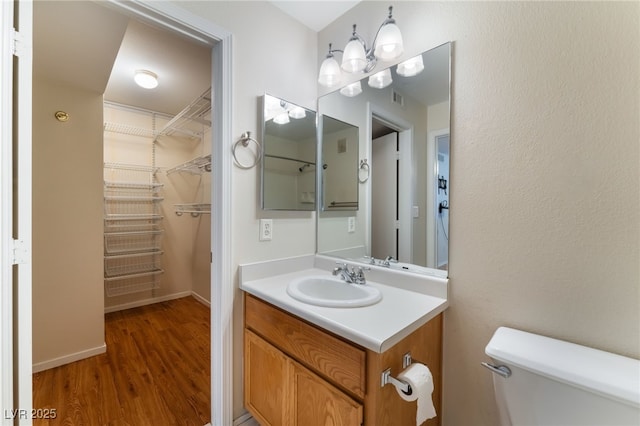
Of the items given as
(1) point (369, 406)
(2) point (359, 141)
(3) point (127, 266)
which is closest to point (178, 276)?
(3) point (127, 266)

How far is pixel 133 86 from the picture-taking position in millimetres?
2535

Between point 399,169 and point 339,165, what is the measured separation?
418mm

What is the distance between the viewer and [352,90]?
1.58 metres

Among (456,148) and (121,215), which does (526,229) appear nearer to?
(456,148)

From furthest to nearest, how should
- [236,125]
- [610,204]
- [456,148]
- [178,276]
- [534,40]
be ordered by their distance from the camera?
1. [178,276]
2. [236,125]
3. [456,148]
4. [534,40]
5. [610,204]

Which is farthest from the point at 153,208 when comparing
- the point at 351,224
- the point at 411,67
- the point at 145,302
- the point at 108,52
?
the point at 411,67

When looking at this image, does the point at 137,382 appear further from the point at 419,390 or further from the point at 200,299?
the point at 419,390

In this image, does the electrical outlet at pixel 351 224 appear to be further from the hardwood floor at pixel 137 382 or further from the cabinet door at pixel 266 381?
the hardwood floor at pixel 137 382

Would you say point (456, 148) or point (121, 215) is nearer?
point (456, 148)

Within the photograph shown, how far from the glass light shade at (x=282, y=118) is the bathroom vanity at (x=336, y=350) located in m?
0.82

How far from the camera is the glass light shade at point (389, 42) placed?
1263mm

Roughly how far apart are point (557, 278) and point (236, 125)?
1487 mm

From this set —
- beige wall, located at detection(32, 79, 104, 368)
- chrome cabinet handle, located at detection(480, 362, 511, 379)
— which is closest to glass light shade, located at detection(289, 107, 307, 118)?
chrome cabinet handle, located at detection(480, 362, 511, 379)

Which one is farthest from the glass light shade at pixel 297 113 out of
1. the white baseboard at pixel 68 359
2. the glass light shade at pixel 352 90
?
the white baseboard at pixel 68 359
